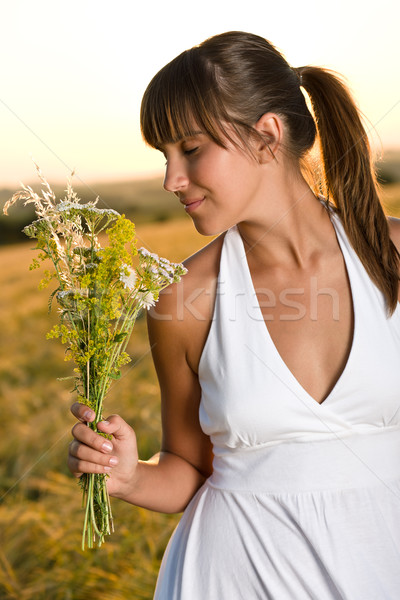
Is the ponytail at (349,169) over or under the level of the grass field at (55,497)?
over

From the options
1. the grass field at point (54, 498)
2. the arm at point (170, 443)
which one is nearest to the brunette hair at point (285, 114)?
the grass field at point (54, 498)

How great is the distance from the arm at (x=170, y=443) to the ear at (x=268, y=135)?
1.47ft

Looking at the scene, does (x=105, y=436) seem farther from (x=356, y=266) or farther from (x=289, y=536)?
(x=356, y=266)

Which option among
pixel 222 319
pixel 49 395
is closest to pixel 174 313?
pixel 222 319

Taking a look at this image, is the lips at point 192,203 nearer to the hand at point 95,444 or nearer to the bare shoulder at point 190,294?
the bare shoulder at point 190,294

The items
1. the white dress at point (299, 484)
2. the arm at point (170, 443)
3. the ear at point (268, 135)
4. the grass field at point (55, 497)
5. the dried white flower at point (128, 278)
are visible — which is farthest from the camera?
the grass field at point (55, 497)

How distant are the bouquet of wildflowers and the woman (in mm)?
113

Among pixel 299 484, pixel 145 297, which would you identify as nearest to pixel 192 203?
pixel 145 297

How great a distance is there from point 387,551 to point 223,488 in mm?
444

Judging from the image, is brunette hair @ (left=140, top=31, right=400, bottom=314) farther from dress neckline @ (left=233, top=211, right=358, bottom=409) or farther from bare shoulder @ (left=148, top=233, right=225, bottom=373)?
bare shoulder @ (left=148, top=233, right=225, bottom=373)

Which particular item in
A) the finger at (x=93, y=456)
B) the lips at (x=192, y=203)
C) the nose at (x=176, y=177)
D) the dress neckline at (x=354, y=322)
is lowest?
the finger at (x=93, y=456)

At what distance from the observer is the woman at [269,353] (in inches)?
66.8

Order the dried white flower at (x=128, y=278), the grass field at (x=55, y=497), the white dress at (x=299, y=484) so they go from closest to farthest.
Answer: the dried white flower at (x=128, y=278) < the white dress at (x=299, y=484) < the grass field at (x=55, y=497)

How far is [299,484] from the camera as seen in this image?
5.75 feet
